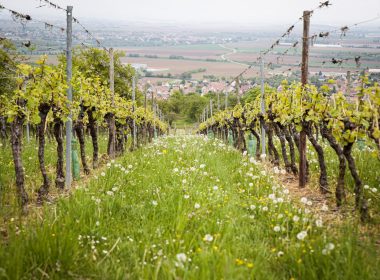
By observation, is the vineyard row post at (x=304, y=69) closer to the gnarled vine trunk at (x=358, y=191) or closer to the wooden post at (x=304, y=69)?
the wooden post at (x=304, y=69)

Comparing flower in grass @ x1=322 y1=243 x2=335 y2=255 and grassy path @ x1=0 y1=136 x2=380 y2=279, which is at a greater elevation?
flower in grass @ x1=322 y1=243 x2=335 y2=255

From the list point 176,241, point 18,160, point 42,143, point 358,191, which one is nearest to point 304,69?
point 358,191

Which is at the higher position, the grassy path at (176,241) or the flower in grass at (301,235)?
the flower in grass at (301,235)

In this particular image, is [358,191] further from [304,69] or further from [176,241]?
[304,69]

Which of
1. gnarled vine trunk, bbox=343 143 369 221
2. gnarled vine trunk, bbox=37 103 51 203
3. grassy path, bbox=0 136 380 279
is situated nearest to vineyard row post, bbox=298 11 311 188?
grassy path, bbox=0 136 380 279

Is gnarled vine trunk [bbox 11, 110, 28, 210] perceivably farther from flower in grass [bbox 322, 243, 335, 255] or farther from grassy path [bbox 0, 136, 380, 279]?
flower in grass [bbox 322, 243, 335, 255]

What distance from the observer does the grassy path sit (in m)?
4.33

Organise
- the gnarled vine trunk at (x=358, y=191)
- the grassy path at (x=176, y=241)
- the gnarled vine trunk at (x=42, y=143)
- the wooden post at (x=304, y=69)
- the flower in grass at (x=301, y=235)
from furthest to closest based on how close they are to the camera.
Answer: the wooden post at (x=304, y=69) < the gnarled vine trunk at (x=42, y=143) < the gnarled vine trunk at (x=358, y=191) < the flower in grass at (x=301, y=235) < the grassy path at (x=176, y=241)

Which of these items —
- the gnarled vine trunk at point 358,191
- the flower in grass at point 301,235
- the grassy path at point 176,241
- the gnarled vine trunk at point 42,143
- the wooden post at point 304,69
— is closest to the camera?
the grassy path at point 176,241

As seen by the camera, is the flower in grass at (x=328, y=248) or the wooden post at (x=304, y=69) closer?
the flower in grass at (x=328, y=248)

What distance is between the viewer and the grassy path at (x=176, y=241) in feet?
14.2

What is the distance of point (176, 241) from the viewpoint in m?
5.39

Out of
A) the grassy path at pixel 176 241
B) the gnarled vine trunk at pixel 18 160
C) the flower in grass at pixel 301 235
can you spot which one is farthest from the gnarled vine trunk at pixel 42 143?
the flower in grass at pixel 301 235

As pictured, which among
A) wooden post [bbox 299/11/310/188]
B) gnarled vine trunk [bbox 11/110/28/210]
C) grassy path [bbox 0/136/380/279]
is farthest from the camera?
→ wooden post [bbox 299/11/310/188]
